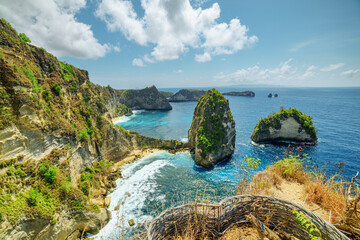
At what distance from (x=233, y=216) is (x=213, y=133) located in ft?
93.7

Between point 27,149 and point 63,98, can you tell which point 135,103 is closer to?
point 63,98

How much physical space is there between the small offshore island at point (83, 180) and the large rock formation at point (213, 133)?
28 cm

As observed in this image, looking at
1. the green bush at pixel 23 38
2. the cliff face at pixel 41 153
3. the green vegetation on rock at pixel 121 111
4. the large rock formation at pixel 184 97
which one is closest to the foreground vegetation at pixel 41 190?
the cliff face at pixel 41 153

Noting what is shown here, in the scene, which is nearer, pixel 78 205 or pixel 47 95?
pixel 78 205

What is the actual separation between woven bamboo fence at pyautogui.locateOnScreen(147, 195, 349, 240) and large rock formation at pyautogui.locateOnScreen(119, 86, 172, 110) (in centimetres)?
10644

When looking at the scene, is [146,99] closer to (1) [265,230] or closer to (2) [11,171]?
(2) [11,171]

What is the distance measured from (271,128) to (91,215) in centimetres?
4631

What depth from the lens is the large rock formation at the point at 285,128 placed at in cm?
4072

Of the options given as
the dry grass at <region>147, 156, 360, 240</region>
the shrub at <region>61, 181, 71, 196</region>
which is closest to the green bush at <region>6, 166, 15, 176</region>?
the shrub at <region>61, 181, 71, 196</region>

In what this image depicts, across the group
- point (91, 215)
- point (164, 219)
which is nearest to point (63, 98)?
point (91, 215)

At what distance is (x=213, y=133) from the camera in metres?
33.8

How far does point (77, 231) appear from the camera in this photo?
15.5 meters

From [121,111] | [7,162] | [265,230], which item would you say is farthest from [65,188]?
[121,111]

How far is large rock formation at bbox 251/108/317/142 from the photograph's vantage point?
40.7 m
